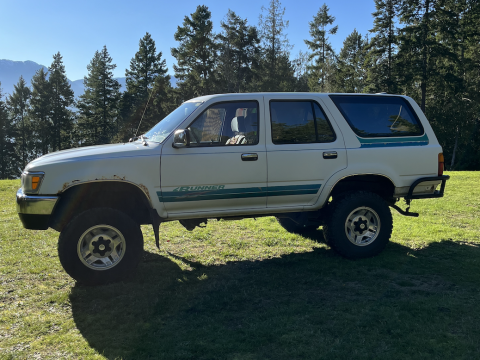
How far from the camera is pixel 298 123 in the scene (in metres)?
5.32

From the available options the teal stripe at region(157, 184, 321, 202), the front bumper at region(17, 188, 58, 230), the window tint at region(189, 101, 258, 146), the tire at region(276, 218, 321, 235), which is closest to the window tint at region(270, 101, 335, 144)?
the window tint at region(189, 101, 258, 146)

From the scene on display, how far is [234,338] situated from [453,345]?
1.82 metres

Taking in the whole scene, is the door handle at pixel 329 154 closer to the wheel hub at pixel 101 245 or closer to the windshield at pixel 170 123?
the windshield at pixel 170 123

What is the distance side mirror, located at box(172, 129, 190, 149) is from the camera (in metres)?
4.58

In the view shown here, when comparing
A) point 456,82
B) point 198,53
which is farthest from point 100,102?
point 456,82

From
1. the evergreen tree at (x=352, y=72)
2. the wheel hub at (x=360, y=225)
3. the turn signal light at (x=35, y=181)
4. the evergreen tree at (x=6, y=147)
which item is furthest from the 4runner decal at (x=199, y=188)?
the evergreen tree at (x=6, y=147)

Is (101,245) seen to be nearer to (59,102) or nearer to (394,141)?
(394,141)

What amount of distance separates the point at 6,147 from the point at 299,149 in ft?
200

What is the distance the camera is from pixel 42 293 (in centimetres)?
450

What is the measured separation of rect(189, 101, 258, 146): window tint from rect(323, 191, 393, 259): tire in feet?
5.17

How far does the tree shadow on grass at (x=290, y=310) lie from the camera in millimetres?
3244

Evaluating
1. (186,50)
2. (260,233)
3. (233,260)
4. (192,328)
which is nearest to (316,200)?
(233,260)

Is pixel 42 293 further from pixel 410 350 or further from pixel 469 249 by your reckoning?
pixel 469 249

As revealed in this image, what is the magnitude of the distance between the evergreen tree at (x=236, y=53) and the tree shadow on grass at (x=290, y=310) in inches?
1362
